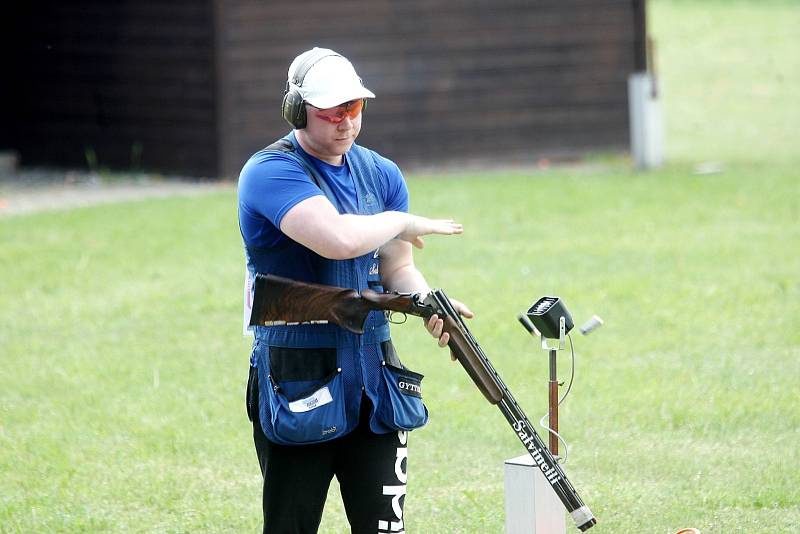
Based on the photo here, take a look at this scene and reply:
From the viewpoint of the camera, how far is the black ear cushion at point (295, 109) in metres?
4.10

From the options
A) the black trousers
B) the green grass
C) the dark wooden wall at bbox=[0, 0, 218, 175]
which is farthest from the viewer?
the dark wooden wall at bbox=[0, 0, 218, 175]

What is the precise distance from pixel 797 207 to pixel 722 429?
273 inches

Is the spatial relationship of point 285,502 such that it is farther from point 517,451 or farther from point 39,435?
point 39,435

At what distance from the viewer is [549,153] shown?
1777cm

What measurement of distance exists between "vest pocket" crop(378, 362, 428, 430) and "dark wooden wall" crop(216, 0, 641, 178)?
1190cm

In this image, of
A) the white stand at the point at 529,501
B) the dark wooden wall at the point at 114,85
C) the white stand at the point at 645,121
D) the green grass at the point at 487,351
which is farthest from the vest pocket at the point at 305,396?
the white stand at the point at 645,121

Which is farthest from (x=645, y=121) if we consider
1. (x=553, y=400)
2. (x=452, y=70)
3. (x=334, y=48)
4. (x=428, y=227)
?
(x=428, y=227)

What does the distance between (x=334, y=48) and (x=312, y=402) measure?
12.7 meters

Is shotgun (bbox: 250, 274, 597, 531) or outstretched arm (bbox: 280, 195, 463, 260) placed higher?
outstretched arm (bbox: 280, 195, 463, 260)

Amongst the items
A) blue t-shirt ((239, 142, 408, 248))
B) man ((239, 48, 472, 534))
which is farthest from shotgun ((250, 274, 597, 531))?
blue t-shirt ((239, 142, 408, 248))

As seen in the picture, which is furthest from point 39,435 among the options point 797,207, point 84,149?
point 84,149

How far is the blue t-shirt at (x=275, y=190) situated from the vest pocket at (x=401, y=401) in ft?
1.84

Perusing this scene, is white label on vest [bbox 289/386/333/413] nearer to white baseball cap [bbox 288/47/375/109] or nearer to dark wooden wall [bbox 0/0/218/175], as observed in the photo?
white baseball cap [bbox 288/47/375/109]

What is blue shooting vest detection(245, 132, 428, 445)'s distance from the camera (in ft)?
13.4
